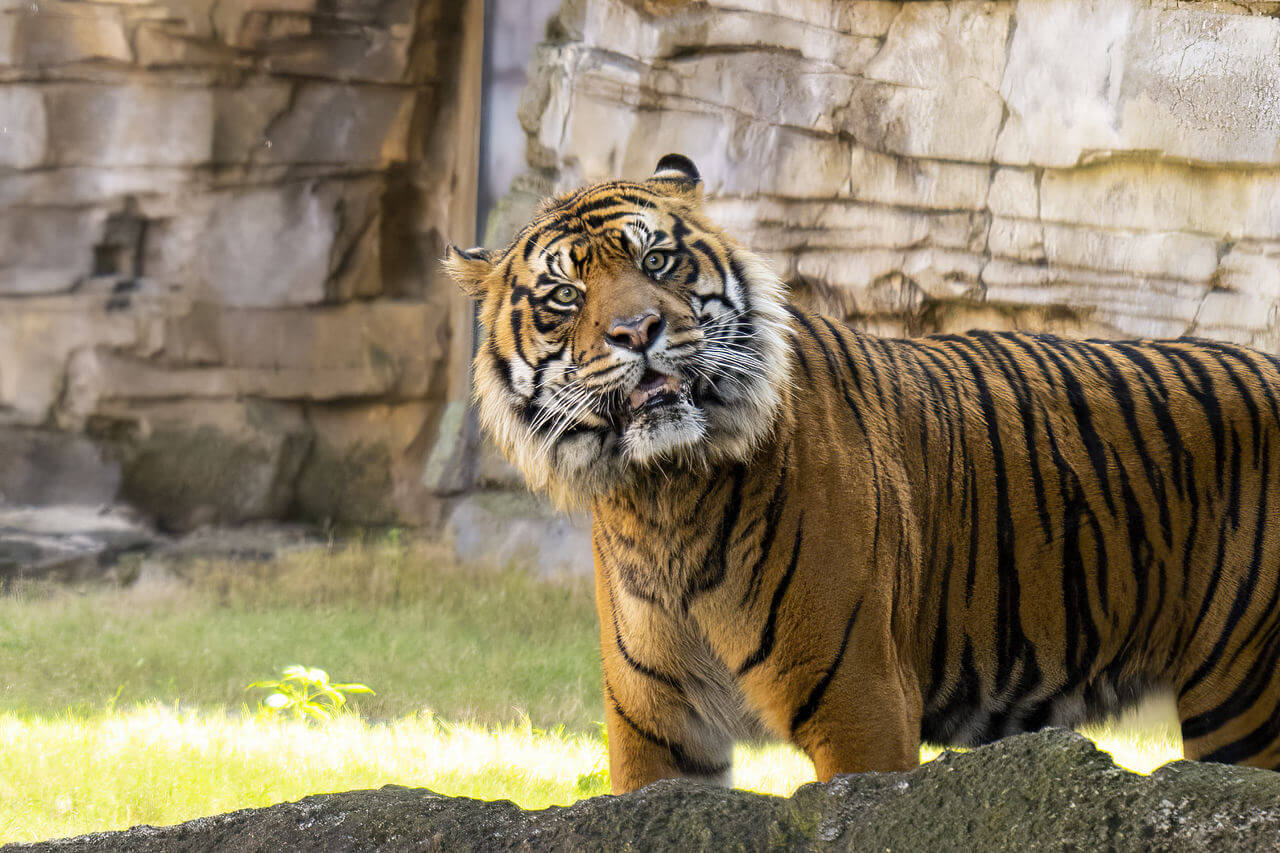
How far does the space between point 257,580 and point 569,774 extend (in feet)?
9.83

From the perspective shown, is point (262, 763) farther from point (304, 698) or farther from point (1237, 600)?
point (1237, 600)

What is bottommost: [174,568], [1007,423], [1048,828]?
[174,568]

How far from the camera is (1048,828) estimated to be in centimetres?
135

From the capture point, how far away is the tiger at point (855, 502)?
2.43 meters

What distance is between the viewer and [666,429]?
2373 millimetres

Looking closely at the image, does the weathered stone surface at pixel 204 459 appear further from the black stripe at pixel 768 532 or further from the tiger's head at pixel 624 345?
the black stripe at pixel 768 532

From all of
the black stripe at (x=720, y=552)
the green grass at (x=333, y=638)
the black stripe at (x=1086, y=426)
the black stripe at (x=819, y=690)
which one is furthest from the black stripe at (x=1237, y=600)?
the green grass at (x=333, y=638)

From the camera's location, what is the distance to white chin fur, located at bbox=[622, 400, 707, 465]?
2371 mm

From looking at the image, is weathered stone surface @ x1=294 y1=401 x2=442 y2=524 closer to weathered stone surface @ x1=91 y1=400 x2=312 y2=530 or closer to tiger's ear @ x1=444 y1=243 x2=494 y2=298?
weathered stone surface @ x1=91 y1=400 x2=312 y2=530

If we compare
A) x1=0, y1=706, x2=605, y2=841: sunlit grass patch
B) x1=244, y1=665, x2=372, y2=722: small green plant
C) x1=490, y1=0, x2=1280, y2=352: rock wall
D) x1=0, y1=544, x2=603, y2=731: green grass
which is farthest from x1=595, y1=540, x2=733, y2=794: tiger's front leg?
x1=490, y1=0, x2=1280, y2=352: rock wall

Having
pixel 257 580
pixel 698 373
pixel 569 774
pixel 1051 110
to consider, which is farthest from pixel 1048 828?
pixel 257 580

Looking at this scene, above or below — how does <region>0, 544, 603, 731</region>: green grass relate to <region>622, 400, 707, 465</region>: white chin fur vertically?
below

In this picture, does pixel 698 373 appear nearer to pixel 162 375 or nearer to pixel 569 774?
pixel 569 774

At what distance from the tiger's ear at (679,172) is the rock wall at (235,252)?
3978 millimetres
